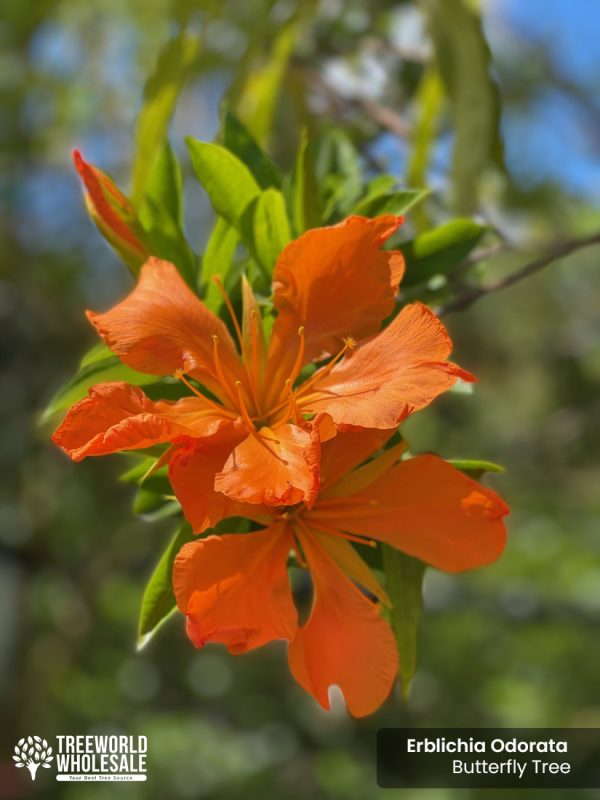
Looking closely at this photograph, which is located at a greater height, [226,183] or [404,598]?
[226,183]

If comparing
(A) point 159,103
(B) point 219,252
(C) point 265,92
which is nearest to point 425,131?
(C) point 265,92

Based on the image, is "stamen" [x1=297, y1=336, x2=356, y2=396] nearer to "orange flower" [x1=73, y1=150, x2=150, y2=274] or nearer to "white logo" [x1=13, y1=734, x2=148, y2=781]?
"orange flower" [x1=73, y1=150, x2=150, y2=274]

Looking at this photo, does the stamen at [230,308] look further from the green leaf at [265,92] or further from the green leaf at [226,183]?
the green leaf at [265,92]

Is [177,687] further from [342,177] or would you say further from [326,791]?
[342,177]

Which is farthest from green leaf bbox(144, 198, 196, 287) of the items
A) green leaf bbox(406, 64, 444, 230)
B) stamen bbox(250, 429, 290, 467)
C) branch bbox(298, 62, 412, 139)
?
branch bbox(298, 62, 412, 139)

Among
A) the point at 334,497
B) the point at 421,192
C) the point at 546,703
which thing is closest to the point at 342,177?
the point at 421,192

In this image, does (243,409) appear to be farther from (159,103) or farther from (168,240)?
(159,103)
